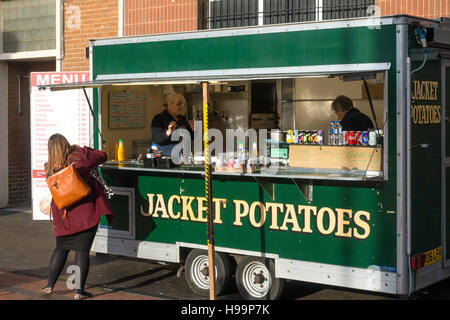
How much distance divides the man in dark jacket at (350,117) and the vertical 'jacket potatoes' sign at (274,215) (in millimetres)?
1195

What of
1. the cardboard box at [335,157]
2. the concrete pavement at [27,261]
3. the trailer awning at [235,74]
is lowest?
the concrete pavement at [27,261]

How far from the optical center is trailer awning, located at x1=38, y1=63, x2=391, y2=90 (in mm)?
6289

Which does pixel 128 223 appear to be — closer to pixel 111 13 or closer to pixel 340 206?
pixel 340 206

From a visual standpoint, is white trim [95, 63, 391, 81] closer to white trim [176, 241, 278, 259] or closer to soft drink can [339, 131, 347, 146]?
soft drink can [339, 131, 347, 146]

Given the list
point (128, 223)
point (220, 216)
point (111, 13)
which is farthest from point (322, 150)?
point (111, 13)

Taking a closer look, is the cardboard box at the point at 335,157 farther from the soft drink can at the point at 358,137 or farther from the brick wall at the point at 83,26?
the brick wall at the point at 83,26

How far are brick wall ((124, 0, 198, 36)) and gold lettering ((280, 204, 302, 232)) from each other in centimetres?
500

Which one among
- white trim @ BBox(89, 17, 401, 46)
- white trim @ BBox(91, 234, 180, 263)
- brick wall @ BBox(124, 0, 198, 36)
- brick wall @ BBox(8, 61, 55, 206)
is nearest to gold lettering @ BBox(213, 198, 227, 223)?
white trim @ BBox(91, 234, 180, 263)

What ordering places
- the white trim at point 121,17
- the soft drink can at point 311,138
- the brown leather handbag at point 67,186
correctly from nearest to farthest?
the brown leather handbag at point 67,186
the soft drink can at point 311,138
the white trim at point 121,17

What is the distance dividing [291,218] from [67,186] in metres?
2.16

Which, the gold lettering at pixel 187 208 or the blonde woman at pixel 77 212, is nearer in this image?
the blonde woman at pixel 77 212

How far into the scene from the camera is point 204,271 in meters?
7.39

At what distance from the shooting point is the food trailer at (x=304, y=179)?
20.4 ft

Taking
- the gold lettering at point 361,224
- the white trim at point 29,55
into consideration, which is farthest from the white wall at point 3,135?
the gold lettering at point 361,224
